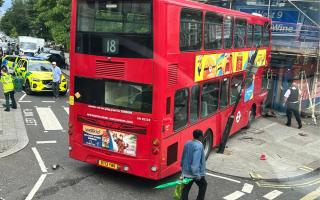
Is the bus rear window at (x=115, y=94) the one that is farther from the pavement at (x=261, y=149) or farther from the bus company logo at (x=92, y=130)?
the pavement at (x=261, y=149)

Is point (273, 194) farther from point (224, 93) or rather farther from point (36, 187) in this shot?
point (36, 187)

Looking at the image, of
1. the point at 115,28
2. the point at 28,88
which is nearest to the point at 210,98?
the point at 115,28

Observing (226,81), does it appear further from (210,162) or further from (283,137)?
(283,137)

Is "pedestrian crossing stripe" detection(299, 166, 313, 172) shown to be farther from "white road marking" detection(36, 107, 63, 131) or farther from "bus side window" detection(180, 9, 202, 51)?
"white road marking" detection(36, 107, 63, 131)

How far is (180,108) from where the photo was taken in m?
9.35

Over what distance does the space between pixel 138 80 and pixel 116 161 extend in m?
1.88

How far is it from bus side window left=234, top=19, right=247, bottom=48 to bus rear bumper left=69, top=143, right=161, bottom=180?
536cm

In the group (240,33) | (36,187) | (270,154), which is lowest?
(270,154)

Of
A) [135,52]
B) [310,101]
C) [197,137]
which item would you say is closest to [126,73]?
[135,52]

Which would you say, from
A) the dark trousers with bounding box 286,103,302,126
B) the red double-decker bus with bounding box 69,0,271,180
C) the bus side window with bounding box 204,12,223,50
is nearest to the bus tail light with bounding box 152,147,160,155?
the red double-decker bus with bounding box 69,0,271,180

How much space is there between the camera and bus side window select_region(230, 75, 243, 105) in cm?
1291

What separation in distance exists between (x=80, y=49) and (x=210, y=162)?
4.69 metres

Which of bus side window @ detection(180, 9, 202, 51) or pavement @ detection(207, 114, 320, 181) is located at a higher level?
bus side window @ detection(180, 9, 202, 51)

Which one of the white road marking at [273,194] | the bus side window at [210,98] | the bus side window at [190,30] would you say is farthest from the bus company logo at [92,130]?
the white road marking at [273,194]
